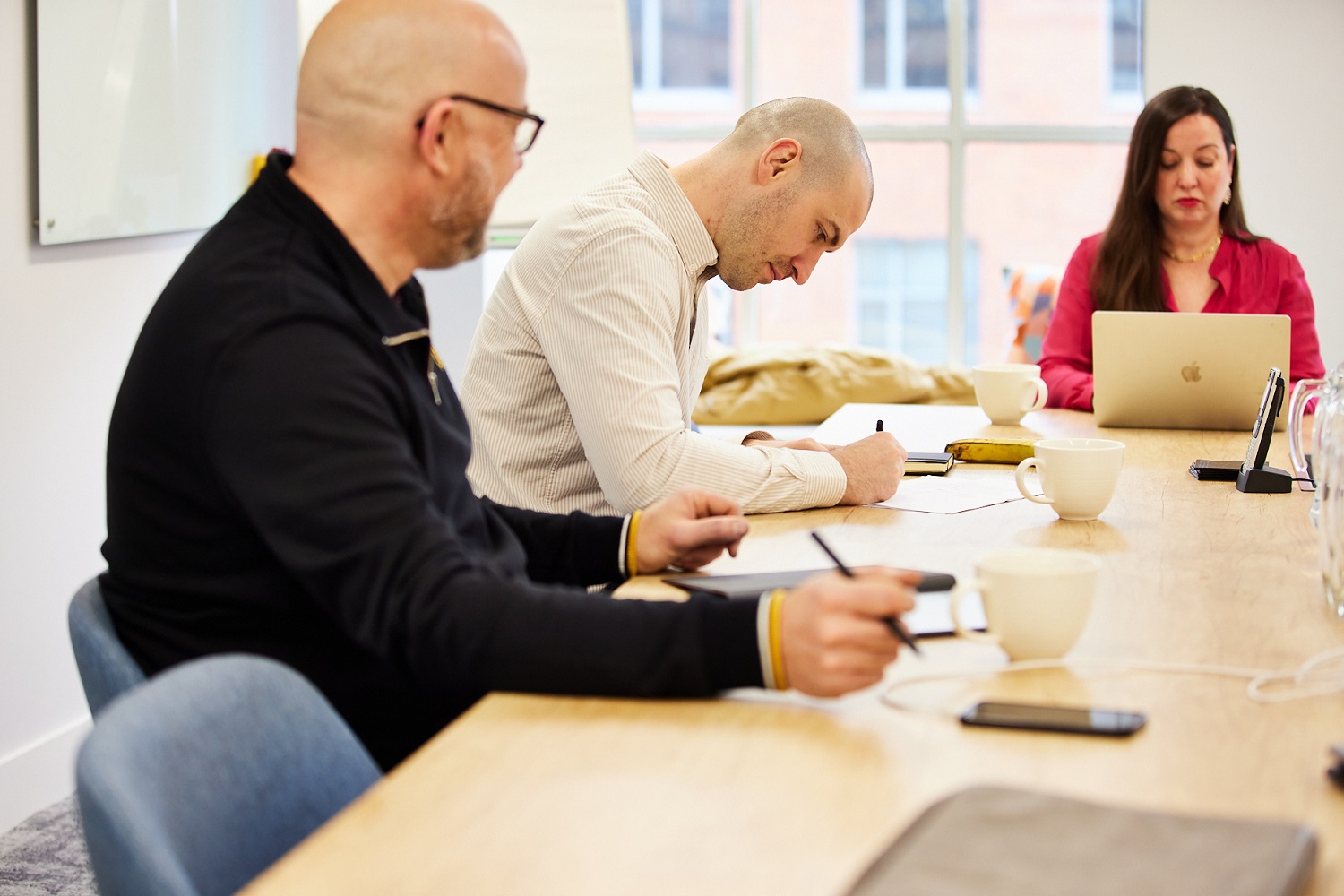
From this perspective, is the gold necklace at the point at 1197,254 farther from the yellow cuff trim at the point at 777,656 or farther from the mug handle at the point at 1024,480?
the yellow cuff trim at the point at 777,656

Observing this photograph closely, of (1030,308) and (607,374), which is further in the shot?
(1030,308)

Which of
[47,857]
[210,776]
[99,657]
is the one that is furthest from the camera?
[47,857]

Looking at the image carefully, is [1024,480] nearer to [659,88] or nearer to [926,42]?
[926,42]

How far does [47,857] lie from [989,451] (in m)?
1.79

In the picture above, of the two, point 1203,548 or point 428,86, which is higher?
point 428,86

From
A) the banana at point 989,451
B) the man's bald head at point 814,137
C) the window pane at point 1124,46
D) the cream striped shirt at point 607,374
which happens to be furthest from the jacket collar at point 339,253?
the window pane at point 1124,46

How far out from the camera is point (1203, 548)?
1.42 metres

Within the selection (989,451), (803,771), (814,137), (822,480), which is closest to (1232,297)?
(989,451)

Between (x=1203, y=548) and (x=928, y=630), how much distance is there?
48 centimetres

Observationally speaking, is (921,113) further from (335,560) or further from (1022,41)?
(335,560)

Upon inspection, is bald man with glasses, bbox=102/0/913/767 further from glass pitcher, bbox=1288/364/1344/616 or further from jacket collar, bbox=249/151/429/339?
glass pitcher, bbox=1288/364/1344/616

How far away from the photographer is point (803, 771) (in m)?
0.83

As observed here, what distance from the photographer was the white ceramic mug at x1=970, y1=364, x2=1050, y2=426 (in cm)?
230

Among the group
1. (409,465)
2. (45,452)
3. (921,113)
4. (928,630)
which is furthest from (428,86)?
(921,113)
